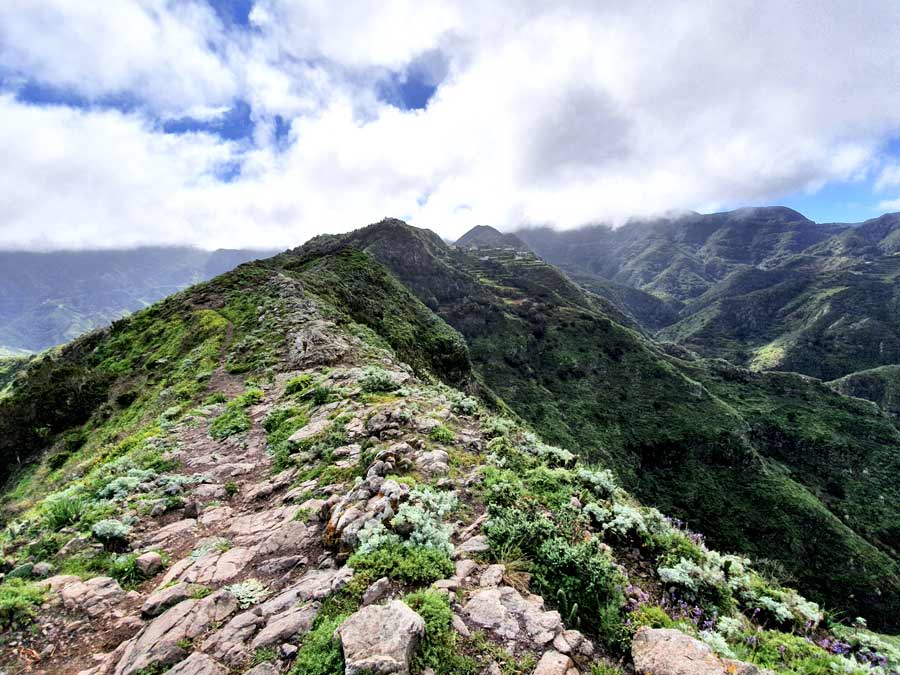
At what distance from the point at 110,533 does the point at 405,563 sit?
24.5 ft

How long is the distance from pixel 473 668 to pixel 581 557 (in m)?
2.71

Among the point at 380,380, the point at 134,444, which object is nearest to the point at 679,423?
the point at 380,380

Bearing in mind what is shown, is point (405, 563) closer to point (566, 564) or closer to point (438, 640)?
point (438, 640)

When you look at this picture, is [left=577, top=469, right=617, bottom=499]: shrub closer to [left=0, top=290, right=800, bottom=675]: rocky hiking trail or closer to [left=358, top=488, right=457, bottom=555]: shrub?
[left=0, top=290, right=800, bottom=675]: rocky hiking trail

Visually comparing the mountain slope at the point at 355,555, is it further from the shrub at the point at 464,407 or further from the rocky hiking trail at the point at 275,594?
the shrub at the point at 464,407

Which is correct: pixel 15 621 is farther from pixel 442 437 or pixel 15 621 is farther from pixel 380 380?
pixel 380 380

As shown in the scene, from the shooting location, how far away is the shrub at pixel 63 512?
9758 mm

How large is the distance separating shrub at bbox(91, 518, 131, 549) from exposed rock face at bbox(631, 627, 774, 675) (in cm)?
1066

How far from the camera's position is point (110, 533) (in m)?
8.65

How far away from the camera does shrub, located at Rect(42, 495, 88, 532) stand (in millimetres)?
9758

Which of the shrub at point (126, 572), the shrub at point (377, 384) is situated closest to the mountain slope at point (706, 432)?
the shrub at point (377, 384)

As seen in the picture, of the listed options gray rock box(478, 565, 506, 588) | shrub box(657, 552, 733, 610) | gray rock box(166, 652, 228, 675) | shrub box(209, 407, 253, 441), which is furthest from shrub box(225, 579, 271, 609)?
shrub box(209, 407, 253, 441)

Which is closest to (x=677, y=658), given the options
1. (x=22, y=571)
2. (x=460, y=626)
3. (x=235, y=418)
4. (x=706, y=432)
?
(x=460, y=626)

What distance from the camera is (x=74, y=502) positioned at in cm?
1063
